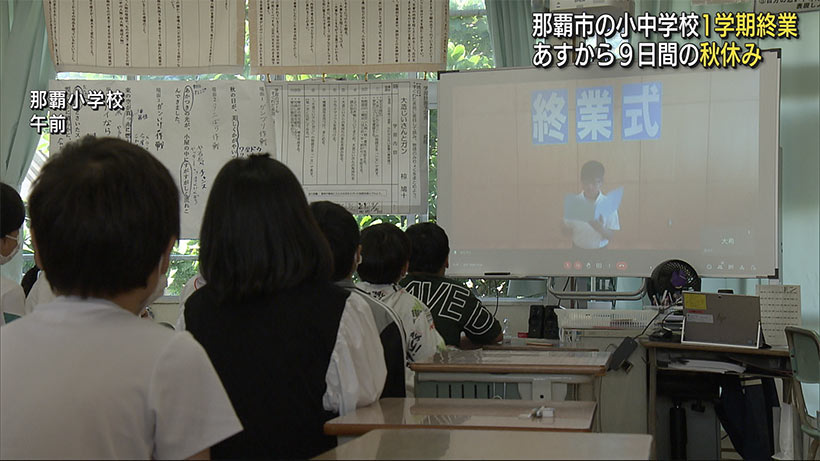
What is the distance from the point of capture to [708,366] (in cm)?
377

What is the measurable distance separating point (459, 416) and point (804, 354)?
2165 mm

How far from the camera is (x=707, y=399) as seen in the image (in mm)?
4059

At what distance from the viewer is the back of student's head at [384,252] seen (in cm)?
305

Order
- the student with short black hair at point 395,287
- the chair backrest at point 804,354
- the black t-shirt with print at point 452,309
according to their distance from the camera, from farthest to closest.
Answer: the black t-shirt with print at point 452,309 < the chair backrest at point 804,354 < the student with short black hair at point 395,287

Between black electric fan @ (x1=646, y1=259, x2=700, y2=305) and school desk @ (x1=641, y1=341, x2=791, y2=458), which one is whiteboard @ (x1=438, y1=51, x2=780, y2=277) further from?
school desk @ (x1=641, y1=341, x2=791, y2=458)

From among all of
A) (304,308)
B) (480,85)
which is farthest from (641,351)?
(304,308)

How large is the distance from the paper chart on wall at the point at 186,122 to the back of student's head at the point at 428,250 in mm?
1917

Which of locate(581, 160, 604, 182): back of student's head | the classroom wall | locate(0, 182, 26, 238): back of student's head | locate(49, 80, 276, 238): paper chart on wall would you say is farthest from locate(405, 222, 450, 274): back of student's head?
the classroom wall

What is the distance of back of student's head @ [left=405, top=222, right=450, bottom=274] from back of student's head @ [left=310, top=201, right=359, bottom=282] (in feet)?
3.90

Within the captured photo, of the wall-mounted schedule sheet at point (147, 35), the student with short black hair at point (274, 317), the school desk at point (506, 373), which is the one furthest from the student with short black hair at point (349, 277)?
the wall-mounted schedule sheet at point (147, 35)

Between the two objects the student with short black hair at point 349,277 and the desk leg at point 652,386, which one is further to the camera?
the desk leg at point 652,386

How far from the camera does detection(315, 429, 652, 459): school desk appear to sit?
3.96 feet
